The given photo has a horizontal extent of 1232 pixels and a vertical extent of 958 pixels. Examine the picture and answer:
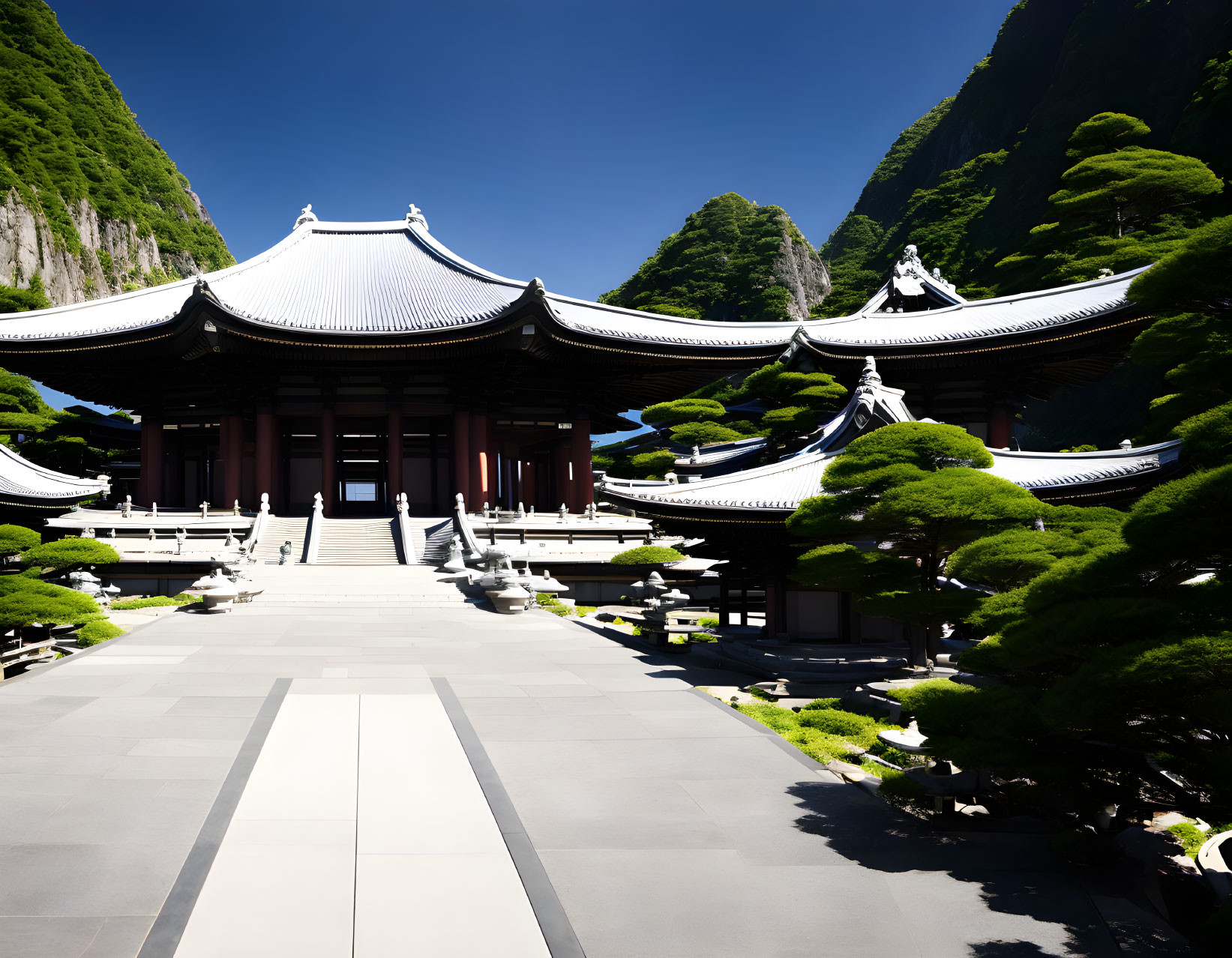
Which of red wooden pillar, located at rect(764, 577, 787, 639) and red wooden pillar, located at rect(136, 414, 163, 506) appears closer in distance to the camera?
red wooden pillar, located at rect(764, 577, 787, 639)

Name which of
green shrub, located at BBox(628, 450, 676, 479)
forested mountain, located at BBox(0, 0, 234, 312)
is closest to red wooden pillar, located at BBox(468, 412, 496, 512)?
green shrub, located at BBox(628, 450, 676, 479)

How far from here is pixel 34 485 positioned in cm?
Answer: 1920

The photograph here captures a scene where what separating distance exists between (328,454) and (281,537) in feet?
17.3

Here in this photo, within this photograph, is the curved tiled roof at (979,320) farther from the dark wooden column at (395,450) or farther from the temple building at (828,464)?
the dark wooden column at (395,450)

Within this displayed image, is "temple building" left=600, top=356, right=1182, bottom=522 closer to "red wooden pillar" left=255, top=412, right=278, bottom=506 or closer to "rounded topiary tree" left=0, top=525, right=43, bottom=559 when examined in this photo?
"rounded topiary tree" left=0, top=525, right=43, bottom=559

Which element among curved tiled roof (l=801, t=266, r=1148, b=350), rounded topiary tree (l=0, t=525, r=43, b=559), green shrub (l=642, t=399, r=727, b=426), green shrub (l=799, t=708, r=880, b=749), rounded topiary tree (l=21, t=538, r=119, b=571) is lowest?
green shrub (l=799, t=708, r=880, b=749)

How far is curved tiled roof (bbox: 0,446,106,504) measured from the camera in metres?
18.3

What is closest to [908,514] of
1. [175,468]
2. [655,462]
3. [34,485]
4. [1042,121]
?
[34,485]

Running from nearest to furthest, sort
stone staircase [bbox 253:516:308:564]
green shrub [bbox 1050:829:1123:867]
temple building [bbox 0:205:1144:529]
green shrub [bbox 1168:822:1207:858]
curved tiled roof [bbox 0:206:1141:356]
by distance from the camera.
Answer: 1. green shrub [bbox 1050:829:1123:867]
2. green shrub [bbox 1168:822:1207:858]
3. stone staircase [bbox 253:516:308:564]
4. temple building [bbox 0:205:1144:529]
5. curved tiled roof [bbox 0:206:1141:356]

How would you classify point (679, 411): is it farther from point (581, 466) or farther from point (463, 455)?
point (463, 455)

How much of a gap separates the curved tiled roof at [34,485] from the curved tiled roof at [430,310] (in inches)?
381

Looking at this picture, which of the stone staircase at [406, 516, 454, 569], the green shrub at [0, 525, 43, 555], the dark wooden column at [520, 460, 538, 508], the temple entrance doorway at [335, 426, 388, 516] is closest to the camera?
the green shrub at [0, 525, 43, 555]

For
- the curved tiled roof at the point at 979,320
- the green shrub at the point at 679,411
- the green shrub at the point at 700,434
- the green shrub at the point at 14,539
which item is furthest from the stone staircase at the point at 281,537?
the curved tiled roof at the point at 979,320

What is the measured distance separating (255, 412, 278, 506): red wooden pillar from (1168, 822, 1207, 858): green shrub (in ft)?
Result: 98.0
